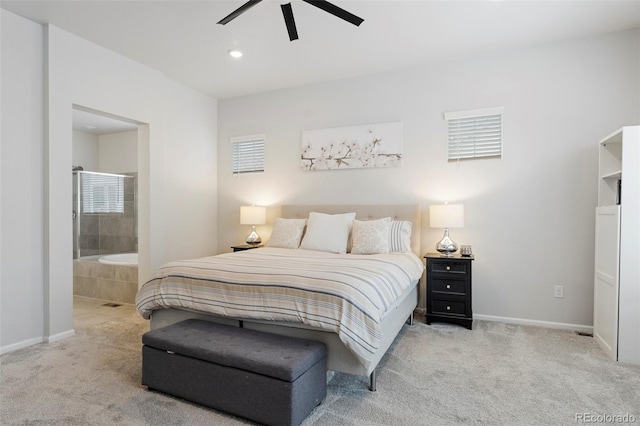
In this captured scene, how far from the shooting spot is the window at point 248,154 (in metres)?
4.93

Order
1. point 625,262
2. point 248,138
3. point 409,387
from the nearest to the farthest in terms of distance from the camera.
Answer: point 409,387
point 625,262
point 248,138

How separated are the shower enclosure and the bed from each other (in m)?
3.79

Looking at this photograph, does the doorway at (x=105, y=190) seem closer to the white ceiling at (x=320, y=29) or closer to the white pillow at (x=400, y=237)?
the white ceiling at (x=320, y=29)

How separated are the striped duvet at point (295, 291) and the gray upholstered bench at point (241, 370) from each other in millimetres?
175

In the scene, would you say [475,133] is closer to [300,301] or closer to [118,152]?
[300,301]

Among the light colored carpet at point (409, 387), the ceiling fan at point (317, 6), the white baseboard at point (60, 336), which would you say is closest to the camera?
the light colored carpet at point (409, 387)

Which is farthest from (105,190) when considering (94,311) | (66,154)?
(66,154)

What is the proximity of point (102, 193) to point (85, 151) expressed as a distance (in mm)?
968

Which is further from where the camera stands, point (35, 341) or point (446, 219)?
point (446, 219)

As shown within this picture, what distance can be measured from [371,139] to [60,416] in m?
3.61

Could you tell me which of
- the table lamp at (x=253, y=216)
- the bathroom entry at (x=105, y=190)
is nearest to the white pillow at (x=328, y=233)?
the table lamp at (x=253, y=216)

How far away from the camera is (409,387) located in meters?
2.25

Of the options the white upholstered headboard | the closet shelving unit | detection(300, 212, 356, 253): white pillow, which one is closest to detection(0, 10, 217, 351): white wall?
the white upholstered headboard

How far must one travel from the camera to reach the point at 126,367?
2539mm
